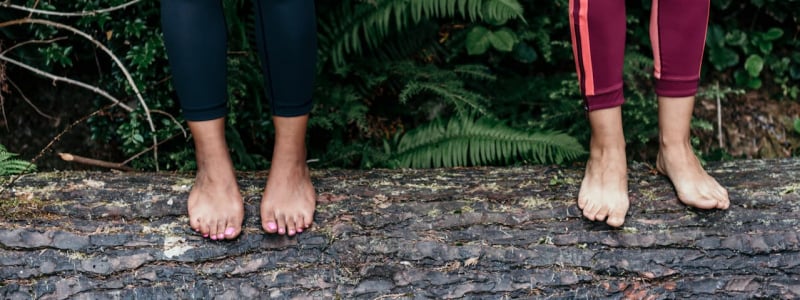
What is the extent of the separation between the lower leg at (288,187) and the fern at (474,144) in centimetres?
86

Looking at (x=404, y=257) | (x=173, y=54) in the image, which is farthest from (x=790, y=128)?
(x=173, y=54)

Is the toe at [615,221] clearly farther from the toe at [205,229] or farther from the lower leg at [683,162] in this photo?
the toe at [205,229]

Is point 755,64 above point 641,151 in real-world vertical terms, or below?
above

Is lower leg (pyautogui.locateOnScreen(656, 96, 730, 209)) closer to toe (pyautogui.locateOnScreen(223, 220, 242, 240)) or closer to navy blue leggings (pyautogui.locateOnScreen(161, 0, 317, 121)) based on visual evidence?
navy blue leggings (pyautogui.locateOnScreen(161, 0, 317, 121))

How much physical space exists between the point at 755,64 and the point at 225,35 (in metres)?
2.85

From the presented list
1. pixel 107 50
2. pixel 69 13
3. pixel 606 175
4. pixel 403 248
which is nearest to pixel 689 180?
pixel 606 175

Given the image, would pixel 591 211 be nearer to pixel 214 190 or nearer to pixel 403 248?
pixel 403 248

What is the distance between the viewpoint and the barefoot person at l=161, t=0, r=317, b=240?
76.7 inches

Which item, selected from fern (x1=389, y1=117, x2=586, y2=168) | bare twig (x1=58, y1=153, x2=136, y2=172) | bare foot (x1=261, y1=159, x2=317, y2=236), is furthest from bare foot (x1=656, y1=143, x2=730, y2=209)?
bare twig (x1=58, y1=153, x2=136, y2=172)

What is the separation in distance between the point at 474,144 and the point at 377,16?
2.44ft

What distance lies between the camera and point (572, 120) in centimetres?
330

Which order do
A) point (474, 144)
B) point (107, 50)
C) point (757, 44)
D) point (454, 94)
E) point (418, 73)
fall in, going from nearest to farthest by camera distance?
1. point (107, 50)
2. point (474, 144)
3. point (454, 94)
4. point (418, 73)
5. point (757, 44)

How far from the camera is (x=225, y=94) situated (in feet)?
6.86

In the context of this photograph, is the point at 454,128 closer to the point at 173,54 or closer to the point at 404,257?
the point at 404,257
